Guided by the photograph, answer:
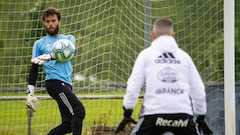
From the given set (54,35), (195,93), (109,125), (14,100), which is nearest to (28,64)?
(14,100)

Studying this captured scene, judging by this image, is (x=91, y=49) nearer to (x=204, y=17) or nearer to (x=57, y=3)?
(x=57, y=3)

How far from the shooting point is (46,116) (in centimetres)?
1150

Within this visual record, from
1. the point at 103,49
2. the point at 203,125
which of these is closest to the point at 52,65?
the point at 203,125

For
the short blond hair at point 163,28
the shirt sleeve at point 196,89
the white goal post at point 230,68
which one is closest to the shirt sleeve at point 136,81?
the short blond hair at point 163,28

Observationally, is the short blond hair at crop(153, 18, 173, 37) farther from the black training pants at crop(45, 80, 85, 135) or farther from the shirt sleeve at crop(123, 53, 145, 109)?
the black training pants at crop(45, 80, 85, 135)

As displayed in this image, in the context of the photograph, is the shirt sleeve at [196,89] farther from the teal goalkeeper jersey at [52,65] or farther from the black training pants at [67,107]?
the teal goalkeeper jersey at [52,65]

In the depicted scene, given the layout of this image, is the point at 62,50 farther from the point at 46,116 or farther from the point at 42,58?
the point at 46,116

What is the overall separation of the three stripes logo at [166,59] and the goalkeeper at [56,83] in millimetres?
2563

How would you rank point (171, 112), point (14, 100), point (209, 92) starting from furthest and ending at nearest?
point (14, 100) → point (209, 92) → point (171, 112)

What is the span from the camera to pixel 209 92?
1061 cm

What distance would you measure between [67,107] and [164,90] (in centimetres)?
270

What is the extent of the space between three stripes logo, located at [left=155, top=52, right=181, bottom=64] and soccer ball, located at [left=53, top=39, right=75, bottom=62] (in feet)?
8.37

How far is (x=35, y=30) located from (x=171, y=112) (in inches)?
213

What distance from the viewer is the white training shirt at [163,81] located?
627 cm
